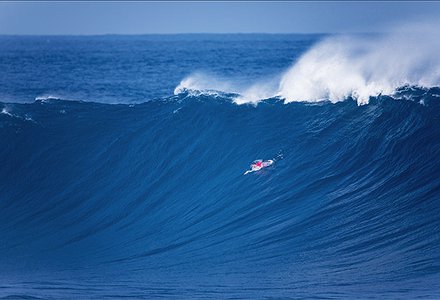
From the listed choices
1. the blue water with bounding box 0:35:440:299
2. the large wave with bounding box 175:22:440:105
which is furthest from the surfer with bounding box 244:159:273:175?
the large wave with bounding box 175:22:440:105

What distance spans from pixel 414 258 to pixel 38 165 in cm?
1041

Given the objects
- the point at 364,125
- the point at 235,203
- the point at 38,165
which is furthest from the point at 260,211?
the point at 38,165

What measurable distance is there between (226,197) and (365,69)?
5504 mm

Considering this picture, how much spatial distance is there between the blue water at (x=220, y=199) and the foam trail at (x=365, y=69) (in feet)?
1.26

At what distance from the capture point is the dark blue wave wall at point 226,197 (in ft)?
39.1

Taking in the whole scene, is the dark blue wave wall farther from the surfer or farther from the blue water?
the surfer

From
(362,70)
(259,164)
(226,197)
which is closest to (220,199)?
→ (226,197)

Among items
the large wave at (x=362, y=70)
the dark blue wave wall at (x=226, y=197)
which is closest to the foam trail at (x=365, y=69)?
the large wave at (x=362, y=70)

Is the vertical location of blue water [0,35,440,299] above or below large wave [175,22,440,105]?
below

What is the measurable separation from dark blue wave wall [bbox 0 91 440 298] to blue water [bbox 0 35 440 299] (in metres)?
0.04

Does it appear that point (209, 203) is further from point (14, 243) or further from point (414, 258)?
point (414, 258)

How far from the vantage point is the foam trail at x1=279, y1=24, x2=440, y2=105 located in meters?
17.9

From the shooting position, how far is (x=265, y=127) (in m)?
18.5

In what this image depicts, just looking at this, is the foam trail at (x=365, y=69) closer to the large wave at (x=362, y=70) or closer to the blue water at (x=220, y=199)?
the large wave at (x=362, y=70)
